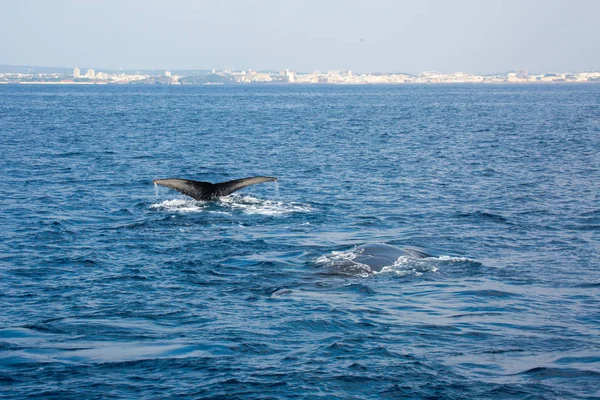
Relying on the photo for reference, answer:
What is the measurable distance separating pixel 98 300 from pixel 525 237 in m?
10.9

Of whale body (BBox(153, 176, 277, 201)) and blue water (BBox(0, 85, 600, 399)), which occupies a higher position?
whale body (BBox(153, 176, 277, 201))

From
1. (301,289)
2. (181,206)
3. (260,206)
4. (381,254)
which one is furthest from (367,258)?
(181,206)

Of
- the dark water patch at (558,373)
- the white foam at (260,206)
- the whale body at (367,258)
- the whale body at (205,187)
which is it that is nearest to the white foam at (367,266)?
the whale body at (367,258)

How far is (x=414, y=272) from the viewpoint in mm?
15883

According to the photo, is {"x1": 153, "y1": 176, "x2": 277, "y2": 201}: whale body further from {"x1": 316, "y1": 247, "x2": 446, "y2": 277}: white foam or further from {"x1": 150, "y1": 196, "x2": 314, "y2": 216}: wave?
{"x1": 316, "y1": 247, "x2": 446, "y2": 277}: white foam

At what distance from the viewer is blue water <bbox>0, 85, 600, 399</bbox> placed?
10.7 m

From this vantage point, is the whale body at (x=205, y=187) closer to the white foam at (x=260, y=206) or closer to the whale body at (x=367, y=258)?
the white foam at (x=260, y=206)

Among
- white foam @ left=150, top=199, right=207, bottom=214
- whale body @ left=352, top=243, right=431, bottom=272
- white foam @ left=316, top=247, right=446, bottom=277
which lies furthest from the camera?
white foam @ left=150, top=199, right=207, bottom=214

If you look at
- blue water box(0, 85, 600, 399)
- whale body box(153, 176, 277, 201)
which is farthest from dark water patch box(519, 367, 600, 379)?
whale body box(153, 176, 277, 201)

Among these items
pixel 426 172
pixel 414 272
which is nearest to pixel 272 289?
pixel 414 272

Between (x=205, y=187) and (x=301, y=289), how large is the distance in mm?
9248

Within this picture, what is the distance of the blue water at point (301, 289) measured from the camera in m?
10.7

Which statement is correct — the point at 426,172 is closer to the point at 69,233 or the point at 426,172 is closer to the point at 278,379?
the point at 69,233

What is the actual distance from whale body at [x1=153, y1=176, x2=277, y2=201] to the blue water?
0.44 meters
